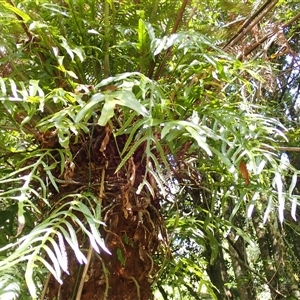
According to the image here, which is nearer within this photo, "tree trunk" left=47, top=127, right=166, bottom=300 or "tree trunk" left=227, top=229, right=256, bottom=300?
"tree trunk" left=47, top=127, right=166, bottom=300

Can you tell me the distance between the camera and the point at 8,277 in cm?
61

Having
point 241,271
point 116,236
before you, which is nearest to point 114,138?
point 116,236

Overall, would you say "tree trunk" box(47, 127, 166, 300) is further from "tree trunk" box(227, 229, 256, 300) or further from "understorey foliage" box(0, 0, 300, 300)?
"tree trunk" box(227, 229, 256, 300)

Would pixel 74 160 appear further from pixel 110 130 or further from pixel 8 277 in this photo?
pixel 8 277

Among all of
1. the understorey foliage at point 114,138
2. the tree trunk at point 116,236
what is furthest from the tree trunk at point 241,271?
the tree trunk at point 116,236

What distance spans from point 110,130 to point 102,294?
1.07ft

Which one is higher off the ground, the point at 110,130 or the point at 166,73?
the point at 166,73

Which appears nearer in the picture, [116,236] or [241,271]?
[116,236]

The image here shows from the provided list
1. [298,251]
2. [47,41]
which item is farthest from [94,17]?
[298,251]

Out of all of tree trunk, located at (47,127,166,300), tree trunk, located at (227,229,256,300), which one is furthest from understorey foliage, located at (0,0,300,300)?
tree trunk, located at (227,229,256,300)

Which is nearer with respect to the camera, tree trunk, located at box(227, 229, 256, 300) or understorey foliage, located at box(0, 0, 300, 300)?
understorey foliage, located at box(0, 0, 300, 300)

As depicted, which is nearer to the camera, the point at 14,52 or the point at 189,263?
the point at 14,52

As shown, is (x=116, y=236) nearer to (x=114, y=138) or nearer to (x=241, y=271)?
(x=114, y=138)

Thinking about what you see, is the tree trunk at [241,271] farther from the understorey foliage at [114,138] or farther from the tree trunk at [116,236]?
the tree trunk at [116,236]
